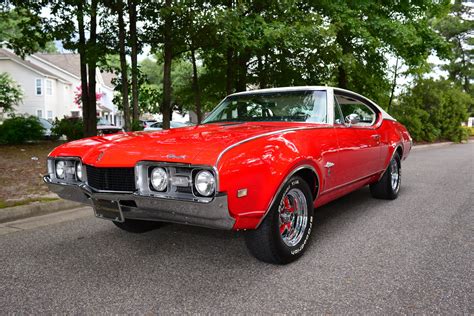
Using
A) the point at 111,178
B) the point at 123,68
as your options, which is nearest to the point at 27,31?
the point at 123,68

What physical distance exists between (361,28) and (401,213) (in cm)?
948

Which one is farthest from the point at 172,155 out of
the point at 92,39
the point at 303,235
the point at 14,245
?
the point at 92,39

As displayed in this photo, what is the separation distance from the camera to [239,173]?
8.89ft

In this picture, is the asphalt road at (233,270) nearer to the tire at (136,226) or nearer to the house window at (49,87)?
the tire at (136,226)

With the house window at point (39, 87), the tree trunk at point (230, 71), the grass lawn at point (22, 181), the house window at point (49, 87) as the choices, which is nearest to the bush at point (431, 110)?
the tree trunk at point (230, 71)

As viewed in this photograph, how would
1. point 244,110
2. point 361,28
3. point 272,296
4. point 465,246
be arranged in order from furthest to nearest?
1. point 361,28
2. point 244,110
3. point 465,246
4. point 272,296

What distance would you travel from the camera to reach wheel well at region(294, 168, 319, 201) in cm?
341

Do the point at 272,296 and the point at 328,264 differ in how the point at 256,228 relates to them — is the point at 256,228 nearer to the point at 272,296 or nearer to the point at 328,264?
the point at 272,296

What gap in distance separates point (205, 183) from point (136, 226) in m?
1.71

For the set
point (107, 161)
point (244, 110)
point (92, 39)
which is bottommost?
point (107, 161)

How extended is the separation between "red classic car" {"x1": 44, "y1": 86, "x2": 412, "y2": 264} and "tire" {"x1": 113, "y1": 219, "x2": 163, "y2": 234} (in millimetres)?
11

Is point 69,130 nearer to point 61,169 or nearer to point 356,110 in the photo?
point 356,110

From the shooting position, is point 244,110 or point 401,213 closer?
point 244,110

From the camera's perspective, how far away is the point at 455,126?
78.4 ft
